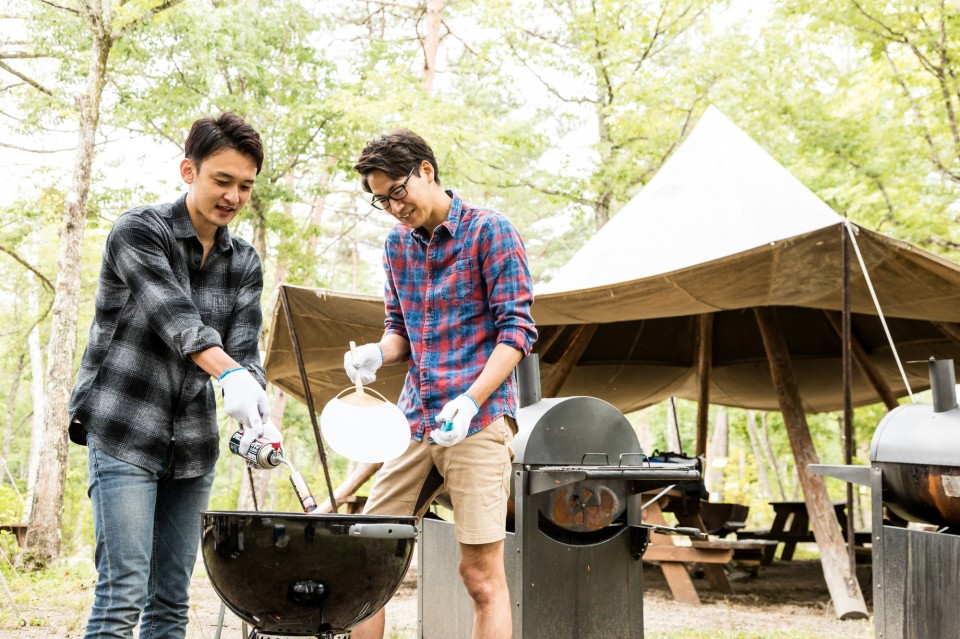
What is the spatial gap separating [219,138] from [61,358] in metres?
6.79

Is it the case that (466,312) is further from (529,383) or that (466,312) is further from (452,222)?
(529,383)

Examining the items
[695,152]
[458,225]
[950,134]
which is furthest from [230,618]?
[950,134]

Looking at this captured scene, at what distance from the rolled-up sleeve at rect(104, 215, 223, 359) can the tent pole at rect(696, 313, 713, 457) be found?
6.44m

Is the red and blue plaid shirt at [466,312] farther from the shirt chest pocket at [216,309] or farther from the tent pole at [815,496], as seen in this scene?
the tent pole at [815,496]

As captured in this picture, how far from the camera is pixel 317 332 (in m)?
6.19

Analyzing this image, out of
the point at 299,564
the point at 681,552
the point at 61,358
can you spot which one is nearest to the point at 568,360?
the point at 681,552

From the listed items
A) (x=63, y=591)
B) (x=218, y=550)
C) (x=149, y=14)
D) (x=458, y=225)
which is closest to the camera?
(x=218, y=550)

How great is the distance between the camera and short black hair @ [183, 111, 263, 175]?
1.97 metres

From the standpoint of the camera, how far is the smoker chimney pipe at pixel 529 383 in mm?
3344

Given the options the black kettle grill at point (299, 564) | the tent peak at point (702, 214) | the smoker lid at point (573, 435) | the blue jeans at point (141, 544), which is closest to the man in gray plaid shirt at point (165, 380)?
the blue jeans at point (141, 544)

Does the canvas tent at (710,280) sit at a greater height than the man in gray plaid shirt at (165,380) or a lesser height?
greater

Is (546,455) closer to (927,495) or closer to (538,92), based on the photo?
(927,495)

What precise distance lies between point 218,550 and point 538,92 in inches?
555

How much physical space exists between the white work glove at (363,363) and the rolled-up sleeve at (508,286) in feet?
1.26
